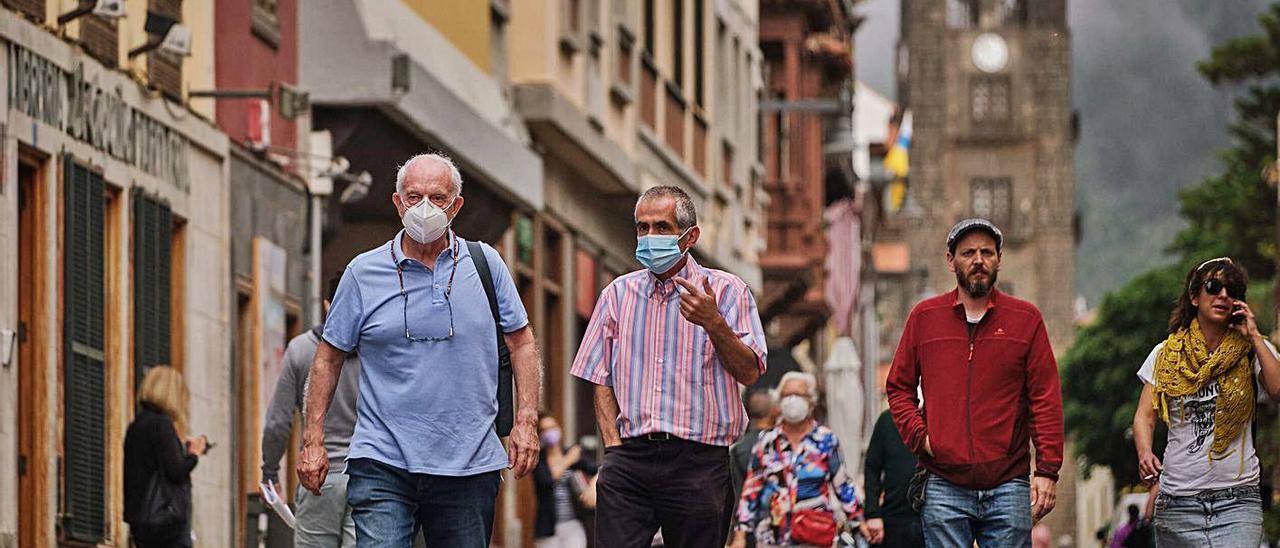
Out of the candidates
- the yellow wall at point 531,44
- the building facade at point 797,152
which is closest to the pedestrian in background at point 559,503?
the yellow wall at point 531,44

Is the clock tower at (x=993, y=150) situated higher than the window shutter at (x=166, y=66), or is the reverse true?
the clock tower at (x=993, y=150)

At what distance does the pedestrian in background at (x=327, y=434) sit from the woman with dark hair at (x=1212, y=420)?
3.14m

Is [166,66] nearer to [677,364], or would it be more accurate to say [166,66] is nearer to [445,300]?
[677,364]

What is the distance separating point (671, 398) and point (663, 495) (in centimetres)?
34

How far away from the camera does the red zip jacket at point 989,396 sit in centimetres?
1103

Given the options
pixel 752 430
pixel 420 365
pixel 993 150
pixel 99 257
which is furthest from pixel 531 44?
pixel 993 150

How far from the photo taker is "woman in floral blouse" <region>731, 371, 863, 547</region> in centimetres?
1584

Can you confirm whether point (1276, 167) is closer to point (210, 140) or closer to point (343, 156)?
point (343, 156)

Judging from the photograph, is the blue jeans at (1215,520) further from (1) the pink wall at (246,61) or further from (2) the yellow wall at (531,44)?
(2) the yellow wall at (531,44)

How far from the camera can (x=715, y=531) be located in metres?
10.8

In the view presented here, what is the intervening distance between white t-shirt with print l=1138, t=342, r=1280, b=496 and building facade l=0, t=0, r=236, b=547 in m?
6.43

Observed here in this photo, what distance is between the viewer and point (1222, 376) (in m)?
11.8

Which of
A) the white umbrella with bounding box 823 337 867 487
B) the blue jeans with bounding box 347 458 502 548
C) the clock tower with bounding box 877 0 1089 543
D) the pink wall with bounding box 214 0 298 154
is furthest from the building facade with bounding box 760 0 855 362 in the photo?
the clock tower with bounding box 877 0 1089 543

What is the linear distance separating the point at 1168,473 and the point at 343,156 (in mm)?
12804
